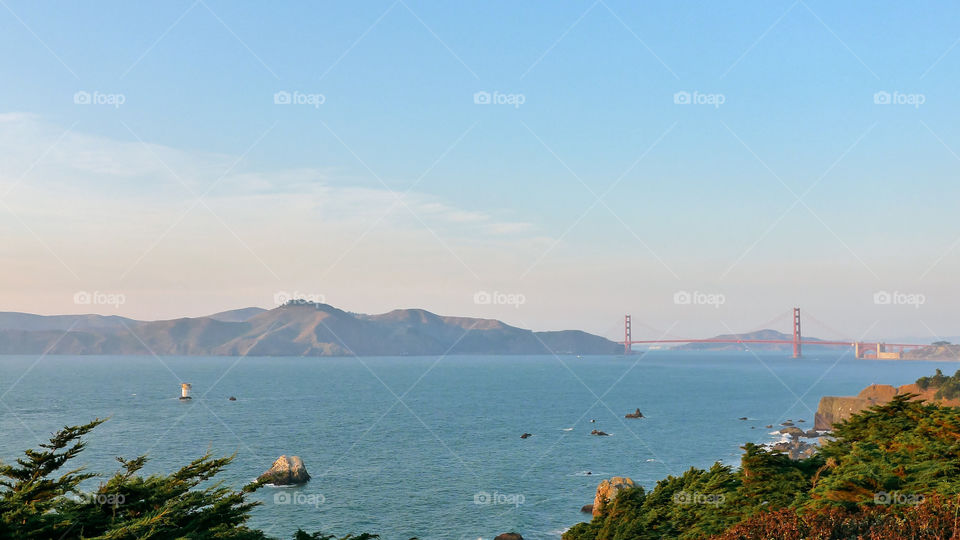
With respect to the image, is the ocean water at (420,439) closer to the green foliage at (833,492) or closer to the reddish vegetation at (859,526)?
the green foliage at (833,492)

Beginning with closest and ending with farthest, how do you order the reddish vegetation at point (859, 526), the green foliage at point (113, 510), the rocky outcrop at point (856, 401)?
the reddish vegetation at point (859, 526)
the green foliage at point (113, 510)
the rocky outcrop at point (856, 401)

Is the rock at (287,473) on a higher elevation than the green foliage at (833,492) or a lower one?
lower

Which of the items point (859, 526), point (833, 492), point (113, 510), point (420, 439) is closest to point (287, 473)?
point (420, 439)

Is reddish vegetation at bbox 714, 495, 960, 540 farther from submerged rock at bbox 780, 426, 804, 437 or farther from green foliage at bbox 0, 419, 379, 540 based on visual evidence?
submerged rock at bbox 780, 426, 804, 437

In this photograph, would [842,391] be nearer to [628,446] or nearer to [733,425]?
[733,425]

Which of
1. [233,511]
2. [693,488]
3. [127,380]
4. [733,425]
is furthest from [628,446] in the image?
[127,380]

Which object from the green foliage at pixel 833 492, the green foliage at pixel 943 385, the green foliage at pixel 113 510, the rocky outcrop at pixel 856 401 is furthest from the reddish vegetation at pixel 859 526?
the rocky outcrop at pixel 856 401

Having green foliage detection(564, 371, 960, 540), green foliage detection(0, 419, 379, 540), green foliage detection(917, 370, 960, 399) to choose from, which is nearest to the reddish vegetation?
green foliage detection(564, 371, 960, 540)
